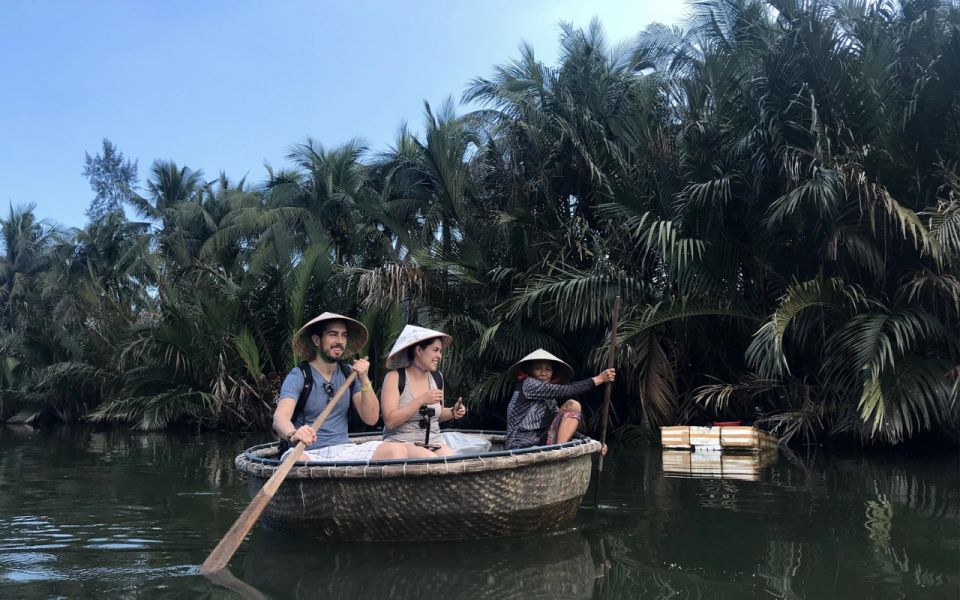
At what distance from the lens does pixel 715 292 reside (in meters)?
11.8

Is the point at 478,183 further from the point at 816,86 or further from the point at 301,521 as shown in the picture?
the point at 301,521

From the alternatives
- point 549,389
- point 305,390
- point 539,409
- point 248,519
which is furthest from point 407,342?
point 248,519

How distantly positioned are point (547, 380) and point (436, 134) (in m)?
9.45

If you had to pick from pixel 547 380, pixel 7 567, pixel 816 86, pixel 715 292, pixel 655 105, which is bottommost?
pixel 7 567

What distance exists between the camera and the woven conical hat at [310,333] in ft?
18.1

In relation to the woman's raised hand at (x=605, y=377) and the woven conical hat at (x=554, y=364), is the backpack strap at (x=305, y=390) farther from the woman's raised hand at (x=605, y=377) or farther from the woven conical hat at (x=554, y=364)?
the woman's raised hand at (x=605, y=377)

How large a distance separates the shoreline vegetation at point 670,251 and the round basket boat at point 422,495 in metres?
5.26

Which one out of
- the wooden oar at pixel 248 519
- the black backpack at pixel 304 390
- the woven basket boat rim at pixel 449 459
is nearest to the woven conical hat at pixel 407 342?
the black backpack at pixel 304 390

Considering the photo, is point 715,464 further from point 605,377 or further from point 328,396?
point 328,396

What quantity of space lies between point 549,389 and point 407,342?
1278mm

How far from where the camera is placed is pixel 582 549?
203 inches

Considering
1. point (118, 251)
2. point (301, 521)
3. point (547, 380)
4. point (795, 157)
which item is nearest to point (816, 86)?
point (795, 157)

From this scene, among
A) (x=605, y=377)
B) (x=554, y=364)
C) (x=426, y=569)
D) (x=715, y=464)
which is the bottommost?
(x=426, y=569)

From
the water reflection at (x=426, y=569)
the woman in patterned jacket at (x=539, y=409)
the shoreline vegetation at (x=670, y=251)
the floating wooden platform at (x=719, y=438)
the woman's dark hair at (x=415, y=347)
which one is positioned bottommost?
the water reflection at (x=426, y=569)
